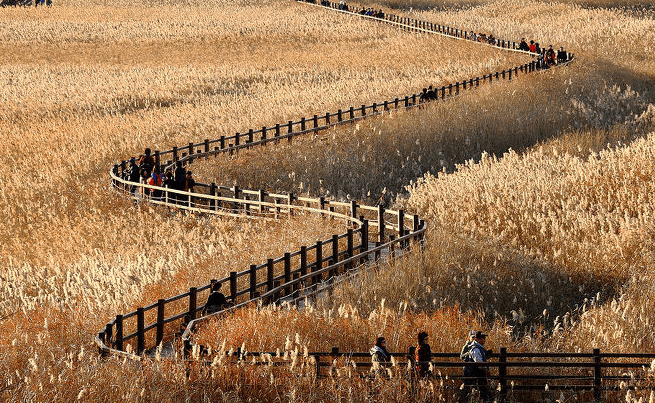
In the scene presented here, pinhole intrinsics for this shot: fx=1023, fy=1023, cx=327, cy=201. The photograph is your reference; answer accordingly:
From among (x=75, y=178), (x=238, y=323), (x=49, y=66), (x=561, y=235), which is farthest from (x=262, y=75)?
(x=238, y=323)

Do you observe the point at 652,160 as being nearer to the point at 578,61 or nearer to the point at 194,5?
the point at 578,61

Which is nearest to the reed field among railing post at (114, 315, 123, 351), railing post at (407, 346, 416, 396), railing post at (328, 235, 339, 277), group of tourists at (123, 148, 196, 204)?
railing post at (407, 346, 416, 396)

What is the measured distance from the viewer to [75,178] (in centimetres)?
3166

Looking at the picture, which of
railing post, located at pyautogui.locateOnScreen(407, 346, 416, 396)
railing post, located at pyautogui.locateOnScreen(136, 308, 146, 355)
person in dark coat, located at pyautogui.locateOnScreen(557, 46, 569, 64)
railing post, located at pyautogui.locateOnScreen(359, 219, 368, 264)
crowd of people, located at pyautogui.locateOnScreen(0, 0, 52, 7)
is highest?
railing post, located at pyautogui.locateOnScreen(407, 346, 416, 396)

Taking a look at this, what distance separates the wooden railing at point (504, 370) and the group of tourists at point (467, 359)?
7 cm

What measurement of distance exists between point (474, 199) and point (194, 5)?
232 ft

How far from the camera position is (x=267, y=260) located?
17766mm

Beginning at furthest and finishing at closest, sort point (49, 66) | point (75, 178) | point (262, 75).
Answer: point (49, 66) → point (262, 75) → point (75, 178)

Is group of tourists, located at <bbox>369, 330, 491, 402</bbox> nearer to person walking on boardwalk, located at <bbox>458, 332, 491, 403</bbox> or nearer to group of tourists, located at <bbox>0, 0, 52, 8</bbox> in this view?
person walking on boardwalk, located at <bbox>458, 332, 491, 403</bbox>

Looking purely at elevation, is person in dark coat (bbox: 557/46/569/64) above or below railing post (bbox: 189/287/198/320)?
below

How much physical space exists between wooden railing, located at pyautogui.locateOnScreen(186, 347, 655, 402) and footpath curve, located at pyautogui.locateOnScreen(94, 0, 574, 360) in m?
1.86

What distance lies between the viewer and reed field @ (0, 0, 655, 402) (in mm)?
14719

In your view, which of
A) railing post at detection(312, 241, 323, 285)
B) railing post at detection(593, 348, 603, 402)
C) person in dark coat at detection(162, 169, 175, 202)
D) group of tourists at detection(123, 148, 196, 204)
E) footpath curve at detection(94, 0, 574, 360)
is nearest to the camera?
railing post at detection(593, 348, 603, 402)

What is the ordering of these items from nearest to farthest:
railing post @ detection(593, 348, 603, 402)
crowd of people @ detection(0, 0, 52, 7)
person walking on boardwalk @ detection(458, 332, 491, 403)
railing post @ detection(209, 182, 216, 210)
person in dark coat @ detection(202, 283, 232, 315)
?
person walking on boardwalk @ detection(458, 332, 491, 403), railing post @ detection(593, 348, 603, 402), person in dark coat @ detection(202, 283, 232, 315), railing post @ detection(209, 182, 216, 210), crowd of people @ detection(0, 0, 52, 7)
